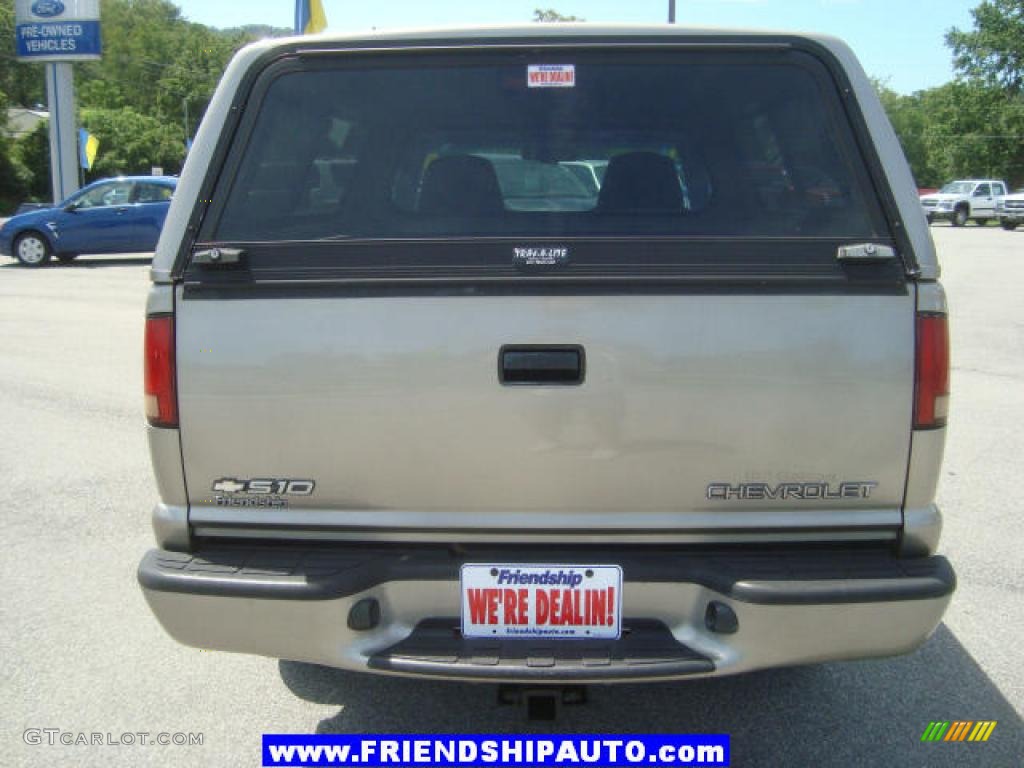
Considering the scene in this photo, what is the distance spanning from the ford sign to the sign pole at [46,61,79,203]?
1.41m

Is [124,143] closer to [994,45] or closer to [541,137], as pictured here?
[994,45]

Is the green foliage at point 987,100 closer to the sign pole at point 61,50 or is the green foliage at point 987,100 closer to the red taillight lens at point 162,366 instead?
the sign pole at point 61,50

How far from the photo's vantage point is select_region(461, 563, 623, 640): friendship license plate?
2.49m

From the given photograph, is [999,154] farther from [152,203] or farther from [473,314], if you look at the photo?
[473,314]

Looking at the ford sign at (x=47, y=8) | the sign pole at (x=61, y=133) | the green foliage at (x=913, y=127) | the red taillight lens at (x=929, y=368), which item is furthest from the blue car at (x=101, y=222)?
the green foliage at (x=913, y=127)

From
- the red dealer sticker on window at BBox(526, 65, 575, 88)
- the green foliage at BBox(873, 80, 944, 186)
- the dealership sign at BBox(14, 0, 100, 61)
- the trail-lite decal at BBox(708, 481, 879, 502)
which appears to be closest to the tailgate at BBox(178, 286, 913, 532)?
the trail-lite decal at BBox(708, 481, 879, 502)

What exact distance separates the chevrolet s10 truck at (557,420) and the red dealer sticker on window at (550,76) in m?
0.03

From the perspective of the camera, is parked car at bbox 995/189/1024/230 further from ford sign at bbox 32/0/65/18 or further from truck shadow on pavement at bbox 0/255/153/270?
ford sign at bbox 32/0/65/18

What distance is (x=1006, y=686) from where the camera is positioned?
3402mm

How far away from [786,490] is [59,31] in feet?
98.0

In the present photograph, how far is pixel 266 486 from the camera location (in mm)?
2582

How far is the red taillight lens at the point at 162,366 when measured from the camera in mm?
2551

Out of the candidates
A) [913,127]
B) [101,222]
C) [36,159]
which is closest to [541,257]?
[101,222]

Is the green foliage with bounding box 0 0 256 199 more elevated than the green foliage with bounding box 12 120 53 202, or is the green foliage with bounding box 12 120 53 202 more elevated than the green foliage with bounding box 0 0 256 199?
the green foliage with bounding box 0 0 256 199
